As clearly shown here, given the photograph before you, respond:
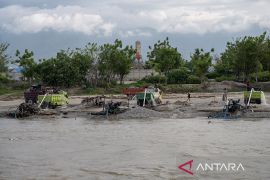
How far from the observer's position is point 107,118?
32219 millimetres

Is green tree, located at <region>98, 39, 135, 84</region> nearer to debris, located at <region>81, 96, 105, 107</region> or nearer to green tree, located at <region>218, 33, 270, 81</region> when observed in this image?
green tree, located at <region>218, 33, 270, 81</region>

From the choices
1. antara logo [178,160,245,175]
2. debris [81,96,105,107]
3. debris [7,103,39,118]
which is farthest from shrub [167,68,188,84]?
antara logo [178,160,245,175]

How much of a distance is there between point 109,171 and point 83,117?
58.6 feet

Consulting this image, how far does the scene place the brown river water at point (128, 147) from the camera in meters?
15.9

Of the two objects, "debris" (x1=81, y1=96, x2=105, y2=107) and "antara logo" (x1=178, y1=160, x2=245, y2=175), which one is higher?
"debris" (x1=81, y1=96, x2=105, y2=107)

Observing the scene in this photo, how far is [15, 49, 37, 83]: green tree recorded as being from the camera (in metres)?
63.0

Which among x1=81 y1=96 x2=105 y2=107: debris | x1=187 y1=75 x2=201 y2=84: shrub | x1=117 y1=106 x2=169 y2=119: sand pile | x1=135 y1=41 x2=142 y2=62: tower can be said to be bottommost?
x1=117 y1=106 x2=169 y2=119: sand pile

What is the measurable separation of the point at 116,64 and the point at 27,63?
37.5 feet

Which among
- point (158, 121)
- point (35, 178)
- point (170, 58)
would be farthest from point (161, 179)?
point (170, 58)

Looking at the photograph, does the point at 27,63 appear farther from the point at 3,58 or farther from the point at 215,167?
the point at 215,167

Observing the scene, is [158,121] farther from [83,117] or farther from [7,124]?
[7,124]
